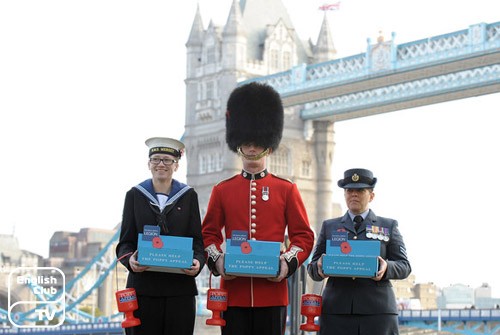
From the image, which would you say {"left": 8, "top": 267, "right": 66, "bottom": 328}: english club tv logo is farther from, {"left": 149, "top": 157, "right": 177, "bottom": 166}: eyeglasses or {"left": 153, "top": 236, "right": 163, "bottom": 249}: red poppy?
{"left": 153, "top": 236, "right": 163, "bottom": 249}: red poppy

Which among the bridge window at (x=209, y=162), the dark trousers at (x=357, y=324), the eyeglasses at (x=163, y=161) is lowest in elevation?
the dark trousers at (x=357, y=324)

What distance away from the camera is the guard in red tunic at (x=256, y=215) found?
6.79 meters

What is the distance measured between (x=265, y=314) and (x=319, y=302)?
0.31 m

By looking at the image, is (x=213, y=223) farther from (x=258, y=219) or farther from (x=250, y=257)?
(x=250, y=257)

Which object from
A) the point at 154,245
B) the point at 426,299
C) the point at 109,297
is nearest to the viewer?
the point at 154,245

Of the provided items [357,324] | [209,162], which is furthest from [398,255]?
[209,162]

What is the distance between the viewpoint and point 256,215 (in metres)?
6.93

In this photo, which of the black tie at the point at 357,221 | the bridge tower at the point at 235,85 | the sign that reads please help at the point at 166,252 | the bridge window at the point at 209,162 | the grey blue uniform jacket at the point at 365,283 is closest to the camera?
the sign that reads please help at the point at 166,252

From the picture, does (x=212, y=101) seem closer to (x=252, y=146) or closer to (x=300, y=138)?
(x=300, y=138)

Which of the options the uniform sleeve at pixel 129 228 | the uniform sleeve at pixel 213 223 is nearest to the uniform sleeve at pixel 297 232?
the uniform sleeve at pixel 213 223

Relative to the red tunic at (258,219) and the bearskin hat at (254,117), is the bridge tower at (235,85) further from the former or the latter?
the red tunic at (258,219)

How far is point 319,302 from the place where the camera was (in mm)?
6910

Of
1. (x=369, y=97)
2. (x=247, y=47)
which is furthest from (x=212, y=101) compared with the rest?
(x=369, y=97)

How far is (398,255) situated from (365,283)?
24 centimetres
